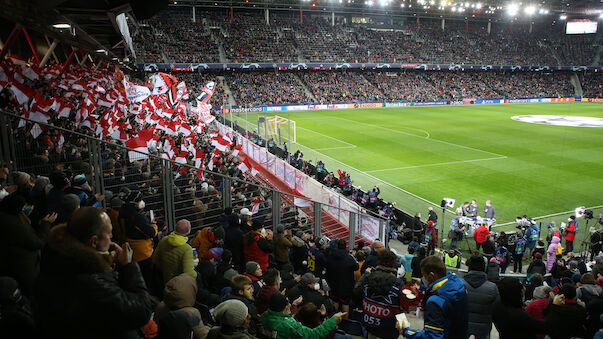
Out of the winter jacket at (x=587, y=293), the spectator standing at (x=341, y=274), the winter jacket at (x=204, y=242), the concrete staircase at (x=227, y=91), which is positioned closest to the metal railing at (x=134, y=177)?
the winter jacket at (x=204, y=242)

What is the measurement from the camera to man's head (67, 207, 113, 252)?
2.52m

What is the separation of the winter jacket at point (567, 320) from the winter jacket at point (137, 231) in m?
5.10

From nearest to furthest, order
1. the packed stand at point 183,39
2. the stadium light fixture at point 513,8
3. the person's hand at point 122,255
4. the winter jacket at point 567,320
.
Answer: the person's hand at point 122,255 < the winter jacket at point 567,320 < the packed stand at point 183,39 < the stadium light fixture at point 513,8

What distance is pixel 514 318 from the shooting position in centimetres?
410

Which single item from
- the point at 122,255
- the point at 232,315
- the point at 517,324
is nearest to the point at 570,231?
the point at 517,324

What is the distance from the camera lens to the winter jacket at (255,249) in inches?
250

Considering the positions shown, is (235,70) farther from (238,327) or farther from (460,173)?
(238,327)

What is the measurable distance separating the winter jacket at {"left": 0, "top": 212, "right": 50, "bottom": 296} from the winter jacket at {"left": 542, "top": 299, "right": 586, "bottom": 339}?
5.52 m

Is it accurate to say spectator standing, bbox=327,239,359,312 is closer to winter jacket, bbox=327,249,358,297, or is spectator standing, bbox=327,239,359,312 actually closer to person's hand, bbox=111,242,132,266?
winter jacket, bbox=327,249,358,297

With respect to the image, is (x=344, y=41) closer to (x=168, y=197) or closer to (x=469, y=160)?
(x=469, y=160)

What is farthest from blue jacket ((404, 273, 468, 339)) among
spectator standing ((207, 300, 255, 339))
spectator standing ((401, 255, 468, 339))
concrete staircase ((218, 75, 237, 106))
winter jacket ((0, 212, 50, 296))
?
concrete staircase ((218, 75, 237, 106))

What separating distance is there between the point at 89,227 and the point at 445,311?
9.89 ft

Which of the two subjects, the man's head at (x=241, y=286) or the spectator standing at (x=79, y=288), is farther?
the man's head at (x=241, y=286)

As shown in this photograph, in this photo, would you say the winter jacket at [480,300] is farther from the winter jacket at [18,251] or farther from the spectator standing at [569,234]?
the spectator standing at [569,234]
